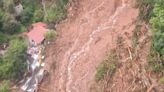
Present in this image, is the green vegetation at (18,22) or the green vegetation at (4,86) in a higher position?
the green vegetation at (18,22)

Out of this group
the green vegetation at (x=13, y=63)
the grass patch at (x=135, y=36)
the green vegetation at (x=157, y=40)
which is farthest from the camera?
the green vegetation at (x=13, y=63)

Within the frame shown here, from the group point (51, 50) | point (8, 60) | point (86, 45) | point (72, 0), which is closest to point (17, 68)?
point (8, 60)

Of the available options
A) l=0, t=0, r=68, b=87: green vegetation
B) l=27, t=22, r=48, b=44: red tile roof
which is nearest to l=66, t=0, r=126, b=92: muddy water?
l=0, t=0, r=68, b=87: green vegetation

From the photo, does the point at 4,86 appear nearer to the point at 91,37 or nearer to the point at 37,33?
the point at 37,33

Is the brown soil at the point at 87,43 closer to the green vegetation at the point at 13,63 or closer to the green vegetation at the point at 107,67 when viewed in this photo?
the green vegetation at the point at 107,67

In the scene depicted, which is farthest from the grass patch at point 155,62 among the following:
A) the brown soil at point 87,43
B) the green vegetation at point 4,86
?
the green vegetation at point 4,86

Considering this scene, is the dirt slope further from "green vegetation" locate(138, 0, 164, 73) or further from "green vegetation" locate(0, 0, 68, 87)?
"green vegetation" locate(138, 0, 164, 73)

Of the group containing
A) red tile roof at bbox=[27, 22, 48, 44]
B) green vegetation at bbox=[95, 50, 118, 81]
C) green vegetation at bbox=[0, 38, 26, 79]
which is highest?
red tile roof at bbox=[27, 22, 48, 44]
